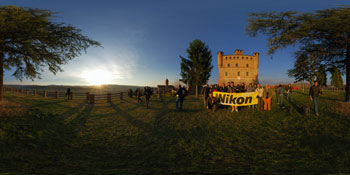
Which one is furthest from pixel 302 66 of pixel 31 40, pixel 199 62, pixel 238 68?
pixel 238 68

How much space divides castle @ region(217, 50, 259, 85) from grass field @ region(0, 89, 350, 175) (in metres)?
40.8

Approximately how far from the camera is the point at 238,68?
50875 mm

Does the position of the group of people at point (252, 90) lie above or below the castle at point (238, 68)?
below

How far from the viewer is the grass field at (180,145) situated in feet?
16.2

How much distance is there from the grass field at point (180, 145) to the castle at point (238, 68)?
40.8 meters

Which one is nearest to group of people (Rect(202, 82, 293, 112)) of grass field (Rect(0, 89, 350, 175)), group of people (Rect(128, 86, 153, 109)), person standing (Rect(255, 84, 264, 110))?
person standing (Rect(255, 84, 264, 110))

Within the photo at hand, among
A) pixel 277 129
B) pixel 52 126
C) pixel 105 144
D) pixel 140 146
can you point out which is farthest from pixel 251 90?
pixel 52 126

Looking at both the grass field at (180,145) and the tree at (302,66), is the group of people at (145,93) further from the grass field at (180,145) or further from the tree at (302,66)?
the tree at (302,66)

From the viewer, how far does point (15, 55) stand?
13523 millimetres

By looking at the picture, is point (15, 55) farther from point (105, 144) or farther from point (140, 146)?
point (140, 146)

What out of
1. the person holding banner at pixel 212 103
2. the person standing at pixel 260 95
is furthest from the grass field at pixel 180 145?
the person holding banner at pixel 212 103

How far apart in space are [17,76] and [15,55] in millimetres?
2062

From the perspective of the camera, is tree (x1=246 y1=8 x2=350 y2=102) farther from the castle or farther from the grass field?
the castle

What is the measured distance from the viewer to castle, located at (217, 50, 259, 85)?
167 feet
